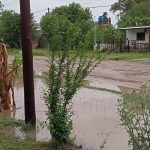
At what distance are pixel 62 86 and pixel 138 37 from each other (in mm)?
40504

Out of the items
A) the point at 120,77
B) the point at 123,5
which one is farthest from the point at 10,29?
the point at 120,77

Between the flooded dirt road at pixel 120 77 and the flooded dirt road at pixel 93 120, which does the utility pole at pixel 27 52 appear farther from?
the flooded dirt road at pixel 120 77

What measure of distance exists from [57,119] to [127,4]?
74413 mm

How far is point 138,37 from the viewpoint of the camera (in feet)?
154

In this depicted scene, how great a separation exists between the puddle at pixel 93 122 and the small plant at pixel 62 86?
528mm

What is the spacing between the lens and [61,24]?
7.36 meters

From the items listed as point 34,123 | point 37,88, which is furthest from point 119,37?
point 34,123

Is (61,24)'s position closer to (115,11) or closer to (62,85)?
(62,85)

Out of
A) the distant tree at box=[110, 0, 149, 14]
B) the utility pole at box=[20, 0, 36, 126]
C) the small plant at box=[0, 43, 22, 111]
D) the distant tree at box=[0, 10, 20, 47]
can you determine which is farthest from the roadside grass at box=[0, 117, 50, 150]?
the distant tree at box=[110, 0, 149, 14]

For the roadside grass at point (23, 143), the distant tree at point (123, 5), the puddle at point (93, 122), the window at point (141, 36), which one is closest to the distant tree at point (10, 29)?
the window at point (141, 36)

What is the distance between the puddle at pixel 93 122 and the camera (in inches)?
296

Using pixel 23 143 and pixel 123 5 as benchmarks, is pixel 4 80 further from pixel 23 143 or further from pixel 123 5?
pixel 123 5

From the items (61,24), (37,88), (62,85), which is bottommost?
(37,88)

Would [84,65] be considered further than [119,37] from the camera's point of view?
No
